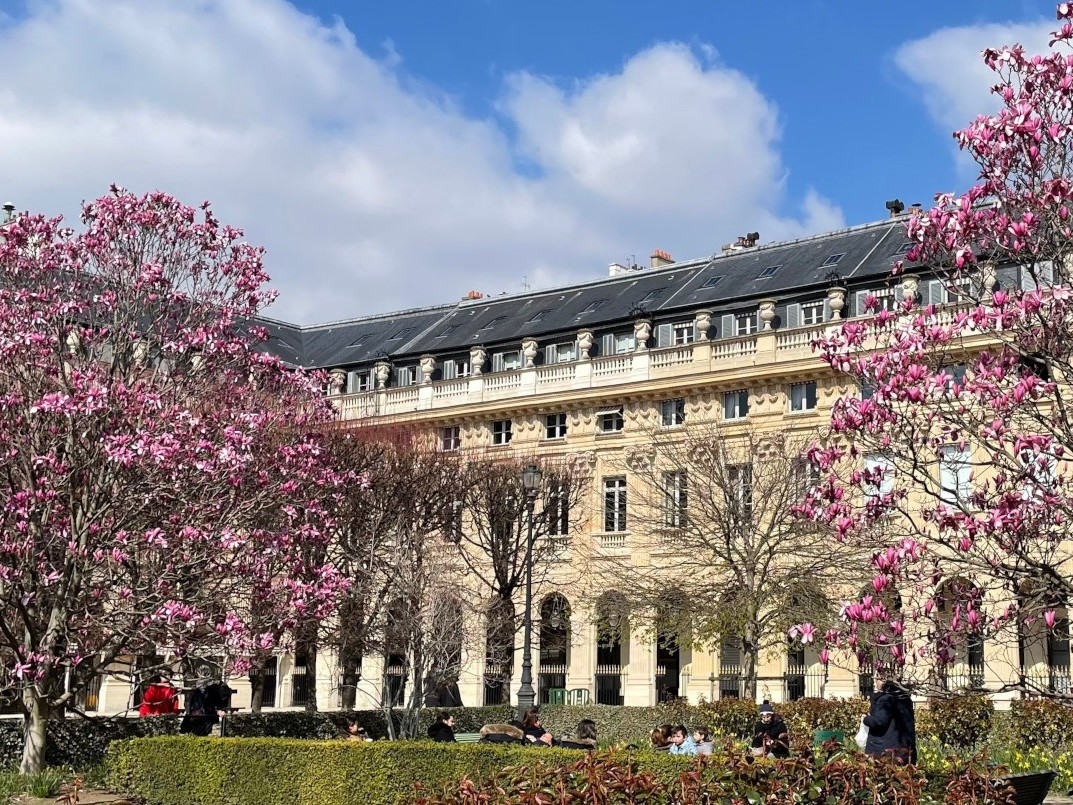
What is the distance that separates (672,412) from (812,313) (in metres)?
5.20

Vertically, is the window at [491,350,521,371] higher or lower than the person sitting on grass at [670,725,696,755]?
higher

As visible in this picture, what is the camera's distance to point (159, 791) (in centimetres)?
1633

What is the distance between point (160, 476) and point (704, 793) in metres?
9.76

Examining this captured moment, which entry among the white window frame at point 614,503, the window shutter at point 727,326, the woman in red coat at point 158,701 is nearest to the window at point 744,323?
the window shutter at point 727,326

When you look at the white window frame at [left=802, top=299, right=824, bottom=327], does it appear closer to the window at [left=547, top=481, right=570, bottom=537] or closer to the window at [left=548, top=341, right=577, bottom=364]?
the window at [left=548, top=341, right=577, bottom=364]

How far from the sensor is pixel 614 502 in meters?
42.6

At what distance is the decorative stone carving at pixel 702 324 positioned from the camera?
134 ft

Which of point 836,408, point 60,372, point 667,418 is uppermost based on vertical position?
point 667,418

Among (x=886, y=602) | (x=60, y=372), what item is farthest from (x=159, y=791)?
(x=886, y=602)

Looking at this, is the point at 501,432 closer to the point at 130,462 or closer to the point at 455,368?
the point at 455,368

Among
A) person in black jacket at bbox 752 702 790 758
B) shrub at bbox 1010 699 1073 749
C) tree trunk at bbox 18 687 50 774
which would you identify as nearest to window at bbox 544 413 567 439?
shrub at bbox 1010 699 1073 749

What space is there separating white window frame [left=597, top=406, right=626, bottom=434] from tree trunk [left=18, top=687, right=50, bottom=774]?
27334mm

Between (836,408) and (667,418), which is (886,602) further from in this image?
(667,418)

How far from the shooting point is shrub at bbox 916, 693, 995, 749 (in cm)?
2409
